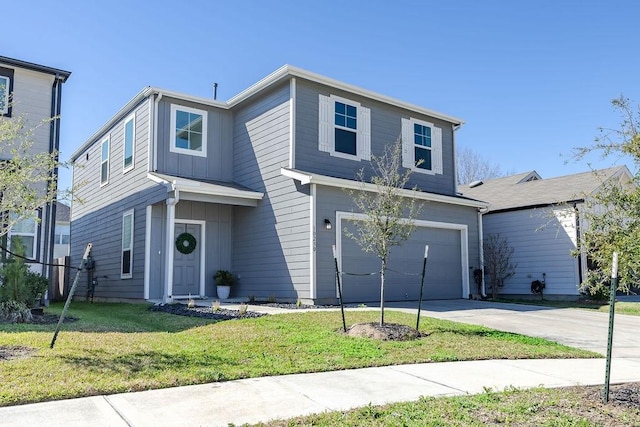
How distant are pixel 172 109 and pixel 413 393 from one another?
11.3m

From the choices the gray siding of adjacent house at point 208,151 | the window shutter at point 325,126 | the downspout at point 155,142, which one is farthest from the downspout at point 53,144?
the window shutter at point 325,126

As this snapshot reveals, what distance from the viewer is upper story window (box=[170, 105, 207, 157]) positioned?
13930 mm

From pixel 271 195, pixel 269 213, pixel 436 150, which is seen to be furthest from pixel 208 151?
pixel 436 150

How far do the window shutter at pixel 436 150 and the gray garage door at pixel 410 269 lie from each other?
6.82 ft

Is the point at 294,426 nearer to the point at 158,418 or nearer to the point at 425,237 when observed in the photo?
the point at 158,418

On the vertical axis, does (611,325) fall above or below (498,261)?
below

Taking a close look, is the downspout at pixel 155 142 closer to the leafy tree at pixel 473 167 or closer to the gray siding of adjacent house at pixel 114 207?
the gray siding of adjacent house at pixel 114 207

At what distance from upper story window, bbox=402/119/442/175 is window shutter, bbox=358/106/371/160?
1347mm

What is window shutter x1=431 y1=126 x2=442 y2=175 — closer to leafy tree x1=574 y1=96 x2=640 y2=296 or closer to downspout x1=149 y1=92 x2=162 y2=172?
downspout x1=149 y1=92 x2=162 y2=172

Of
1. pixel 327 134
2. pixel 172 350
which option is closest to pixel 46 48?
pixel 327 134

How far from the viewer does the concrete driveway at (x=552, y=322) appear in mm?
8188

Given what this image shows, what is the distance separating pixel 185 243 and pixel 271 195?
2652mm

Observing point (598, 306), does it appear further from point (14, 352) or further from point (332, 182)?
point (14, 352)

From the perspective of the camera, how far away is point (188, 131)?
46.4 ft
